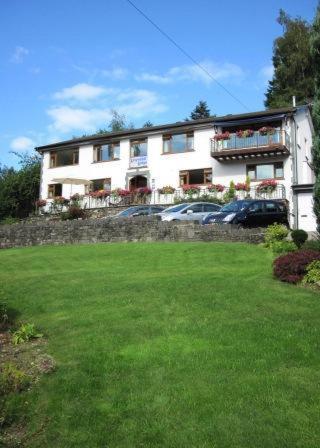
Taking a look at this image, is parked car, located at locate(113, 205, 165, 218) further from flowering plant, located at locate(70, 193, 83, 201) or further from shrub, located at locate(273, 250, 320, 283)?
shrub, located at locate(273, 250, 320, 283)

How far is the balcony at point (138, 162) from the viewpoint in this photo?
40.2 metres

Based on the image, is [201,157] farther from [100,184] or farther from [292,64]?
[292,64]

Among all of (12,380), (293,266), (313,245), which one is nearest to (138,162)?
(313,245)

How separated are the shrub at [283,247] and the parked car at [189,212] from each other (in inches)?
264

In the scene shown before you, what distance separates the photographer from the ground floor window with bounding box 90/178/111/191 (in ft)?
137

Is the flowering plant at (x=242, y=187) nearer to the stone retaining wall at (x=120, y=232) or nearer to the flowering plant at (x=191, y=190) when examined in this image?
the flowering plant at (x=191, y=190)

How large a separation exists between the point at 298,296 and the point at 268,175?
25.0 meters

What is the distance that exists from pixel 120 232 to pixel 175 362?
18720 mm

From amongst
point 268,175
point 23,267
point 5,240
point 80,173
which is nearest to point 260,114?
point 268,175

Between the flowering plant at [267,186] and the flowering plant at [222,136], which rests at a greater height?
the flowering plant at [222,136]

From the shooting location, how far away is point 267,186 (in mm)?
33531

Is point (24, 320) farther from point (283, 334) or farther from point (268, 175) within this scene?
point (268, 175)

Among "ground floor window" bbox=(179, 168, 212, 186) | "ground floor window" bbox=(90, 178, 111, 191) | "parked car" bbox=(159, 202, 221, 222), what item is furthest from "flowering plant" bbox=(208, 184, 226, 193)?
"ground floor window" bbox=(90, 178, 111, 191)

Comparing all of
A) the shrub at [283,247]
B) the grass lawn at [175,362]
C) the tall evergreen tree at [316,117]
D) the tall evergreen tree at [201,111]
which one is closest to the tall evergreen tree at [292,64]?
the tall evergreen tree at [201,111]
